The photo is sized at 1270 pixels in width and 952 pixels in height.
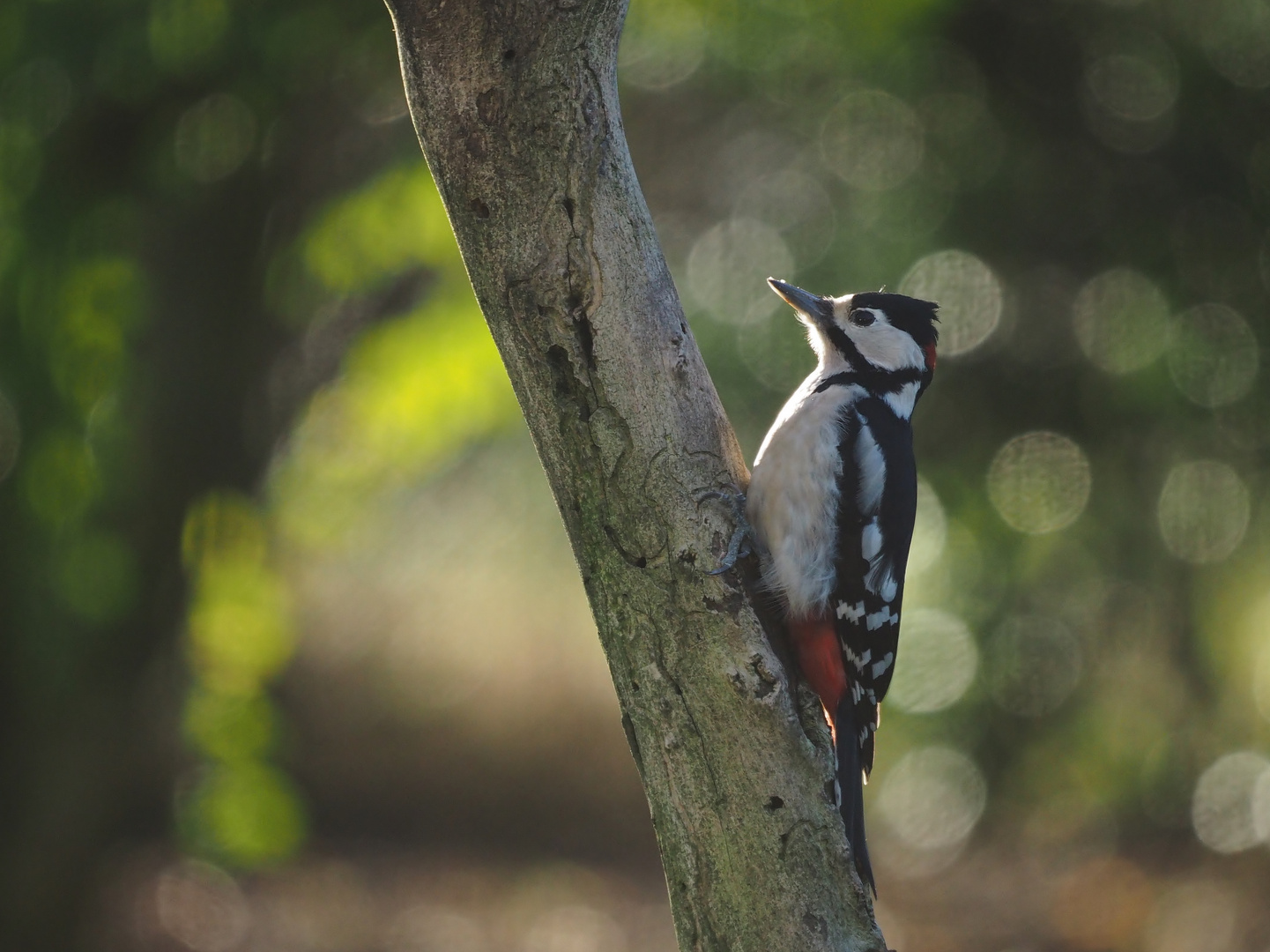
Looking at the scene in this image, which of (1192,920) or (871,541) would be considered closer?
(871,541)

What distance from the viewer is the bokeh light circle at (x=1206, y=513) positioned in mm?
5348

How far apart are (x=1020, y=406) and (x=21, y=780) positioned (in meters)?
4.71

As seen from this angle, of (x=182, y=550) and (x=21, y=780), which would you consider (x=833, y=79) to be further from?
(x=21, y=780)

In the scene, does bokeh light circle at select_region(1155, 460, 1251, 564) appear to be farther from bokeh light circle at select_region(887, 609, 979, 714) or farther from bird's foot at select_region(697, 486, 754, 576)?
bird's foot at select_region(697, 486, 754, 576)

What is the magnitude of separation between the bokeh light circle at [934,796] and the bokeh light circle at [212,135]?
4.28 metres

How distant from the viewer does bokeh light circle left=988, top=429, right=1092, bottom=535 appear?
17.8ft

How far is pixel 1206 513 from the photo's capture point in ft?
17.6

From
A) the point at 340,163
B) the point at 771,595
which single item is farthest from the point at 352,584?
the point at 771,595

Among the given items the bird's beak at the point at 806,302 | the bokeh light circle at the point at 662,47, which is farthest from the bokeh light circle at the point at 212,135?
the bird's beak at the point at 806,302

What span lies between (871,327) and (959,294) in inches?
108

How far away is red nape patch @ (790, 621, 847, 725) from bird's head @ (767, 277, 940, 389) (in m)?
0.83

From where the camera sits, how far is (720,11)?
5027 millimetres

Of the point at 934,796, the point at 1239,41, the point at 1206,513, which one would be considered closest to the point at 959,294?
the point at 1206,513

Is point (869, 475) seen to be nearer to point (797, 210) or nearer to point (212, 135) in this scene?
Answer: point (212, 135)
